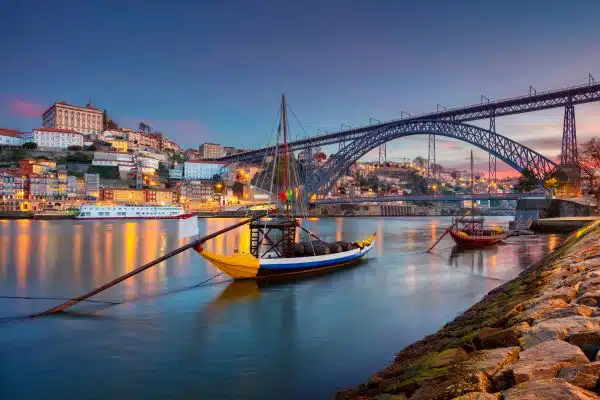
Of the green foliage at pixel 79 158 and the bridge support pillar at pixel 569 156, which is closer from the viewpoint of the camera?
the bridge support pillar at pixel 569 156

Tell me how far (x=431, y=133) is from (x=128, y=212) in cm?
5787

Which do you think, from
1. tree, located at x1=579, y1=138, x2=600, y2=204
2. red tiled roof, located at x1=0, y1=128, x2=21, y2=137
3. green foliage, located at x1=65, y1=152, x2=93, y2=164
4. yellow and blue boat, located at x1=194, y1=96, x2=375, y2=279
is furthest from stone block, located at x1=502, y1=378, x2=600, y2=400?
red tiled roof, located at x1=0, y1=128, x2=21, y2=137

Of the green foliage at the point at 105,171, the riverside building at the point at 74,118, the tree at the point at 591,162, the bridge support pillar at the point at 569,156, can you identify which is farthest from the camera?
the riverside building at the point at 74,118

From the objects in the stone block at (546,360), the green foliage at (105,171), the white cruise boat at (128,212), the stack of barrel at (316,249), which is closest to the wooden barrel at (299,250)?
the stack of barrel at (316,249)

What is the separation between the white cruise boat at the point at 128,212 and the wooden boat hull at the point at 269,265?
219 ft

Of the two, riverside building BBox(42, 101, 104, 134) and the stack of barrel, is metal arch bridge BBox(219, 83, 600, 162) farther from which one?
riverside building BBox(42, 101, 104, 134)

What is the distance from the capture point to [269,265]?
17016mm

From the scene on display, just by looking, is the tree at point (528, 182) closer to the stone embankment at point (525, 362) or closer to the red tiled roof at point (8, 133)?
the stone embankment at point (525, 362)

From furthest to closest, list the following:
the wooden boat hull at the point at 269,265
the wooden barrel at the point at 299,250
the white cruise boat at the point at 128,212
Answer: the white cruise boat at the point at 128,212 → the wooden barrel at the point at 299,250 → the wooden boat hull at the point at 269,265

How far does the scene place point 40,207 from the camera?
90812mm

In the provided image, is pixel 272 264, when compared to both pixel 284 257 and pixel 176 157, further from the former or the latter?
pixel 176 157

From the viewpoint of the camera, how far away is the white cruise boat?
82438 millimetres

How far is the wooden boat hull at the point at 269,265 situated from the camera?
1641cm

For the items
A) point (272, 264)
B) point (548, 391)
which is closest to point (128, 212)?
point (272, 264)
